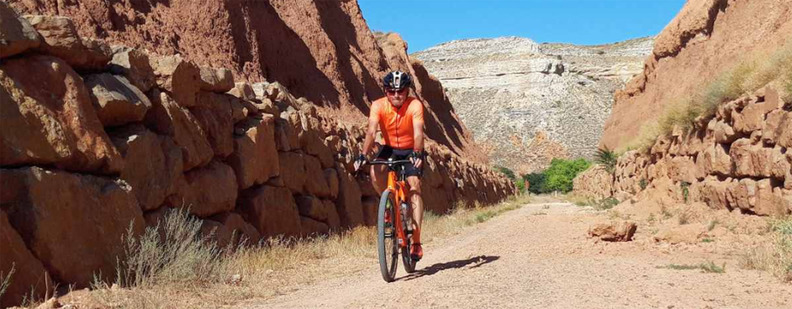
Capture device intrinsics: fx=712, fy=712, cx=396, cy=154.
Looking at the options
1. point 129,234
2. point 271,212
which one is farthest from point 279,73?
point 129,234

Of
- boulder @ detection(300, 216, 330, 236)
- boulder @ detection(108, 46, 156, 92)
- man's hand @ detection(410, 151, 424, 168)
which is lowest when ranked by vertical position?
boulder @ detection(300, 216, 330, 236)

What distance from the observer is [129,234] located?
5.91 m

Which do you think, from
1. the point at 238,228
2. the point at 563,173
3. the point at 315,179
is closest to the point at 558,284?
the point at 238,228

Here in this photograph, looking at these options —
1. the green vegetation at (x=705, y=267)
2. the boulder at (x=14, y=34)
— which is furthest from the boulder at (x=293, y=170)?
the green vegetation at (x=705, y=267)

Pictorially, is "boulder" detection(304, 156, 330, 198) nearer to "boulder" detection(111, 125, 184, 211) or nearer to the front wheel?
"boulder" detection(111, 125, 184, 211)

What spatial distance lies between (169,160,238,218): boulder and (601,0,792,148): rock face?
11343 millimetres

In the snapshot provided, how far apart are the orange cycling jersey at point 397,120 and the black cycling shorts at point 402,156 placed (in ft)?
0.16

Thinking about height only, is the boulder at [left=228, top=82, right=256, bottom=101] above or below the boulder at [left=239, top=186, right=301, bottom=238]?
above

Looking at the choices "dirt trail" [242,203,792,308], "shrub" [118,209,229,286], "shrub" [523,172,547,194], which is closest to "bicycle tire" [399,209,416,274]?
"dirt trail" [242,203,792,308]

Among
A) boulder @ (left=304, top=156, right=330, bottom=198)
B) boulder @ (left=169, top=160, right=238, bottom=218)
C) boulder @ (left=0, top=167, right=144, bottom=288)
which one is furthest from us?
boulder @ (left=304, top=156, right=330, bottom=198)

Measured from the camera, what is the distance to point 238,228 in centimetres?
863

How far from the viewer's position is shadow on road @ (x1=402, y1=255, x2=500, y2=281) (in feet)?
22.8

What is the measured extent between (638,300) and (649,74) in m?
26.5

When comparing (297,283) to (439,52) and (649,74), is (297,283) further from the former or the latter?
(439,52)
